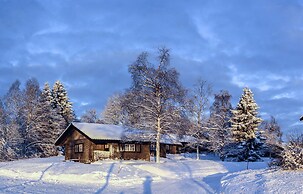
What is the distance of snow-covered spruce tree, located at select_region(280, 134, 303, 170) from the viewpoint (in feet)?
58.7

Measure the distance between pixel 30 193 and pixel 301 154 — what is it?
13.8 metres

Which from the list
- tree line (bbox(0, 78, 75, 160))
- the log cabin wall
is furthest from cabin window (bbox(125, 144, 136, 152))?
tree line (bbox(0, 78, 75, 160))

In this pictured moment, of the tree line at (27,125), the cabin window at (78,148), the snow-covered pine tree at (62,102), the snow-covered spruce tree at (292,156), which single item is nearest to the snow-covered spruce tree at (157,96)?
the cabin window at (78,148)

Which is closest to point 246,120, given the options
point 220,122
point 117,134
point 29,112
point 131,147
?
point 220,122

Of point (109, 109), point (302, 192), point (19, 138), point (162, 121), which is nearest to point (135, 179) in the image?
point (162, 121)

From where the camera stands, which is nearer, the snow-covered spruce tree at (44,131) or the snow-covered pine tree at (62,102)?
the snow-covered spruce tree at (44,131)

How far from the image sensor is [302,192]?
1255 centimetres

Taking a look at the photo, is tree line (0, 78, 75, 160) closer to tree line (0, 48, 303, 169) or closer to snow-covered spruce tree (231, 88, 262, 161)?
tree line (0, 48, 303, 169)

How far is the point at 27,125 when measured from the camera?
49.0 metres

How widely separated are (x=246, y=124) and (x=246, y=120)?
753 millimetres

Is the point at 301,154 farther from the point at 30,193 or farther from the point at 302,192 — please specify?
the point at 30,193

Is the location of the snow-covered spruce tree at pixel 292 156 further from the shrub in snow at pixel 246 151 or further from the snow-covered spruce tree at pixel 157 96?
the shrub in snow at pixel 246 151

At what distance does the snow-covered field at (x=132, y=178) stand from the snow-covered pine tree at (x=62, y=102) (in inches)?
975

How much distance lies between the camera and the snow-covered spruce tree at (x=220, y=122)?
148 feet
